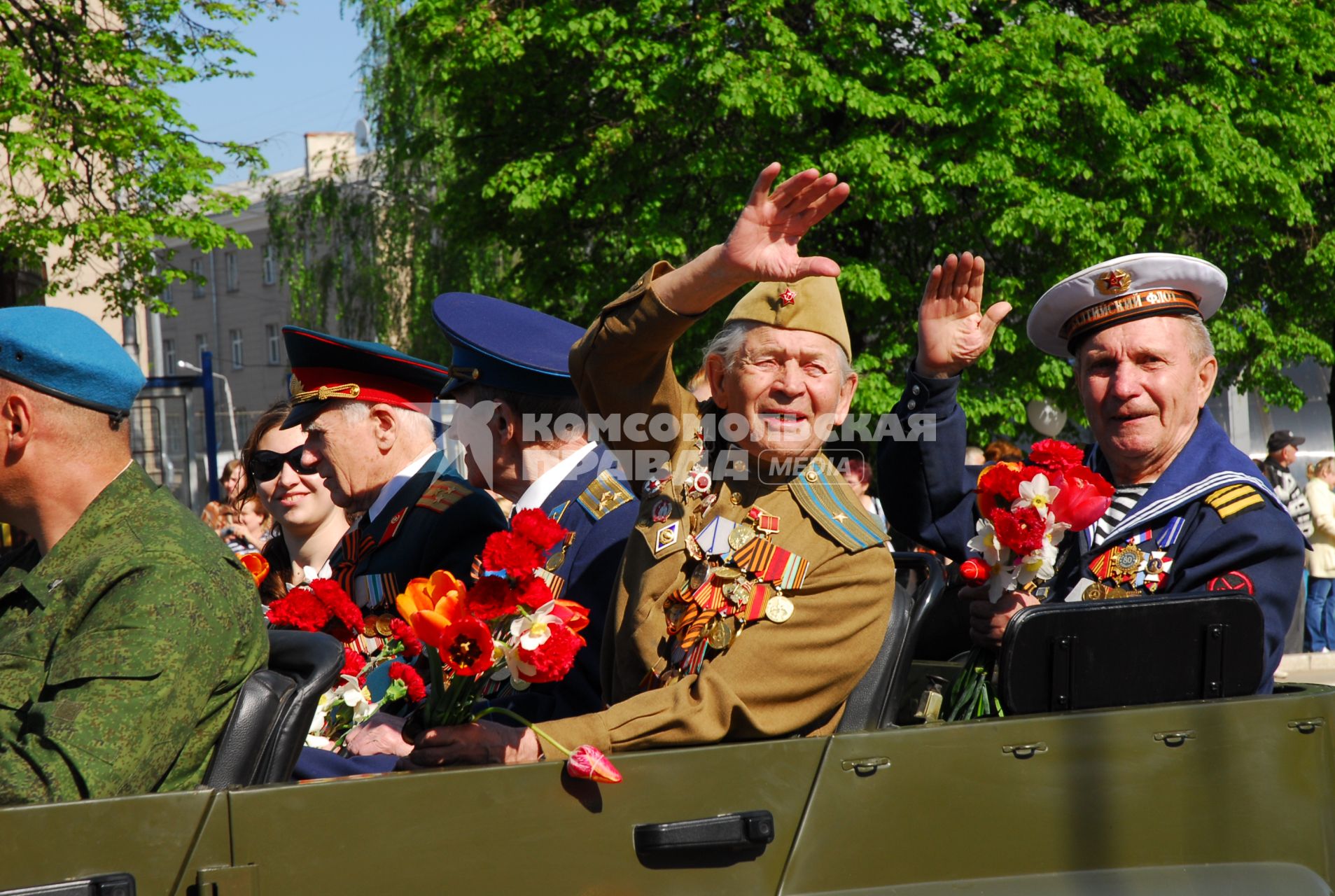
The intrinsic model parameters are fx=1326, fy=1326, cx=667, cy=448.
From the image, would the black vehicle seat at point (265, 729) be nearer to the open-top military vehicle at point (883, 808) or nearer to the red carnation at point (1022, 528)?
the open-top military vehicle at point (883, 808)

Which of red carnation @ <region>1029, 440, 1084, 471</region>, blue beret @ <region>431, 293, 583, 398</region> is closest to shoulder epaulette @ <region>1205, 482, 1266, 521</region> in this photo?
red carnation @ <region>1029, 440, 1084, 471</region>

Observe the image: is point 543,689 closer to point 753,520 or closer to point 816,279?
point 753,520

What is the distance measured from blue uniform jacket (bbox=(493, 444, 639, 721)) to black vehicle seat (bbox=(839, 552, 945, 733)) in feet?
1.86

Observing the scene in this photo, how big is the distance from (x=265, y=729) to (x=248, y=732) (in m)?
0.03

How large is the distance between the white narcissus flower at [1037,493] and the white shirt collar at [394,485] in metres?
1.97

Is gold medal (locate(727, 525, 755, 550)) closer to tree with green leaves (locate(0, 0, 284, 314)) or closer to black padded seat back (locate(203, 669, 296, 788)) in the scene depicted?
black padded seat back (locate(203, 669, 296, 788))

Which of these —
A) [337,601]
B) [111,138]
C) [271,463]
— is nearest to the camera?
[337,601]

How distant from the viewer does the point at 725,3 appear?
13156 millimetres

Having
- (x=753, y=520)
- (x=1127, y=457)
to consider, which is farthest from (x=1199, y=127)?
(x=753, y=520)

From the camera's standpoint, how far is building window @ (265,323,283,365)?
44.6 meters

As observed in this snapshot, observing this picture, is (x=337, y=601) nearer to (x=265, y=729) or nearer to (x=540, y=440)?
(x=540, y=440)

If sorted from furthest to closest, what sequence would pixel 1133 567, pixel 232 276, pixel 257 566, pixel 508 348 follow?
pixel 232 276 → pixel 257 566 → pixel 508 348 → pixel 1133 567

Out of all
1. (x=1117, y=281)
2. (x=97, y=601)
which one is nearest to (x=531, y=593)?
(x=97, y=601)

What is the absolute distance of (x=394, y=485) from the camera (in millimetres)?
4066
